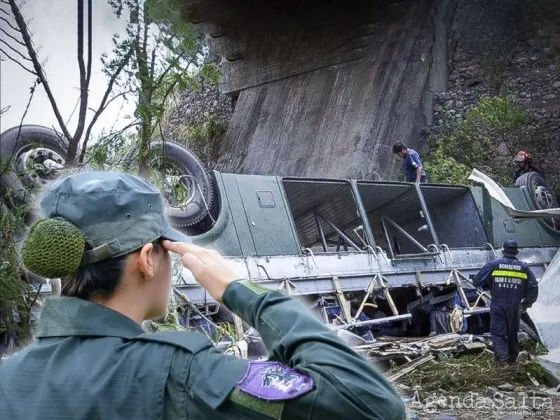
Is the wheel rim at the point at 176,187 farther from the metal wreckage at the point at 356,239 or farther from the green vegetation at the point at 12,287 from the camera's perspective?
the green vegetation at the point at 12,287

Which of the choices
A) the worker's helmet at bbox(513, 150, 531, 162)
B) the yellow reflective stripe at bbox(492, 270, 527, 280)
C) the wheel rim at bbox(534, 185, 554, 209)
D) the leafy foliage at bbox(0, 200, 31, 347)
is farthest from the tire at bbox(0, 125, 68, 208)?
the worker's helmet at bbox(513, 150, 531, 162)

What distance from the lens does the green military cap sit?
83cm

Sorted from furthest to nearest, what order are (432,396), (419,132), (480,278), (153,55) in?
(419,132) < (480,278) < (432,396) < (153,55)

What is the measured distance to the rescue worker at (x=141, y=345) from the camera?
2.41 feet

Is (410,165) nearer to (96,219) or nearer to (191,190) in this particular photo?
(191,190)

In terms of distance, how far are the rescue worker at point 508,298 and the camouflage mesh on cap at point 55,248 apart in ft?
16.1

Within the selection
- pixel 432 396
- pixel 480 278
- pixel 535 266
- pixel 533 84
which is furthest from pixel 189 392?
pixel 533 84

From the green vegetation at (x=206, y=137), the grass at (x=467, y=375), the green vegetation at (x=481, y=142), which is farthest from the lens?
the green vegetation at (x=206, y=137)

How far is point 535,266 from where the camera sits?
6430mm

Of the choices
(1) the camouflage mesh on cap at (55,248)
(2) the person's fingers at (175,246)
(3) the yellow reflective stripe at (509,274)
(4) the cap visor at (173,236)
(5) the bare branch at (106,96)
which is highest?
(5) the bare branch at (106,96)

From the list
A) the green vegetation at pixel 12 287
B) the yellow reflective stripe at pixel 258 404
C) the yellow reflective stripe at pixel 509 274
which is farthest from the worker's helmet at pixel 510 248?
the yellow reflective stripe at pixel 258 404

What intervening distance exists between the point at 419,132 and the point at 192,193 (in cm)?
576

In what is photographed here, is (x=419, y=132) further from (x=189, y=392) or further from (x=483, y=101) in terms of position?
(x=189, y=392)

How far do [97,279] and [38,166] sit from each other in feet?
6.74
